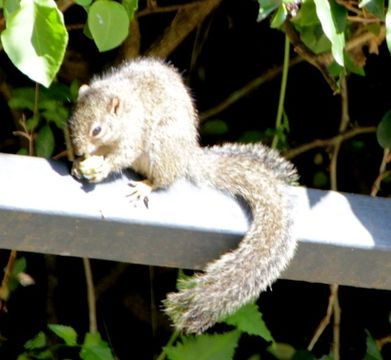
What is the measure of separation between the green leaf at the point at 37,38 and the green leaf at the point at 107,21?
250 mm

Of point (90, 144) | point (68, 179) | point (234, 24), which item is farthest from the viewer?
point (234, 24)

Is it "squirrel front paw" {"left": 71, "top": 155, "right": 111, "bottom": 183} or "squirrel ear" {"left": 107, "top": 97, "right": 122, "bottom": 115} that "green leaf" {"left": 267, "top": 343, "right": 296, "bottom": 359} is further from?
"squirrel front paw" {"left": 71, "top": 155, "right": 111, "bottom": 183}

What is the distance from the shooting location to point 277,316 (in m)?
3.08

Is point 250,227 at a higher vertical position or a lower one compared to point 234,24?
lower

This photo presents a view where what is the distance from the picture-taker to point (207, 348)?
88.0 inches

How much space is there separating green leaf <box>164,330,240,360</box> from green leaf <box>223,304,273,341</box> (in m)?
0.02

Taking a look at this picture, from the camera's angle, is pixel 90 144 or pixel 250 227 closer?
pixel 250 227

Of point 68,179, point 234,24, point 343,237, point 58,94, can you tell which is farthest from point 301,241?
point 234,24

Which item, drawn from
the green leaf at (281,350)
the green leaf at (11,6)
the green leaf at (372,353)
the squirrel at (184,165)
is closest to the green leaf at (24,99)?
the squirrel at (184,165)

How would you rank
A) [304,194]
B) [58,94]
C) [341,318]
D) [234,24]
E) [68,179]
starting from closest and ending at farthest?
[68,179] → [304,194] → [58,94] → [234,24] → [341,318]

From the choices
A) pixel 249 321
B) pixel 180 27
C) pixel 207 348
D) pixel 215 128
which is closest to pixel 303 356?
pixel 249 321

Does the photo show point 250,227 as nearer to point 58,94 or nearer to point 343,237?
point 343,237

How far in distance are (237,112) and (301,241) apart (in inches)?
55.8

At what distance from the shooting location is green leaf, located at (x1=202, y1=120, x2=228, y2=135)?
283 centimetres
